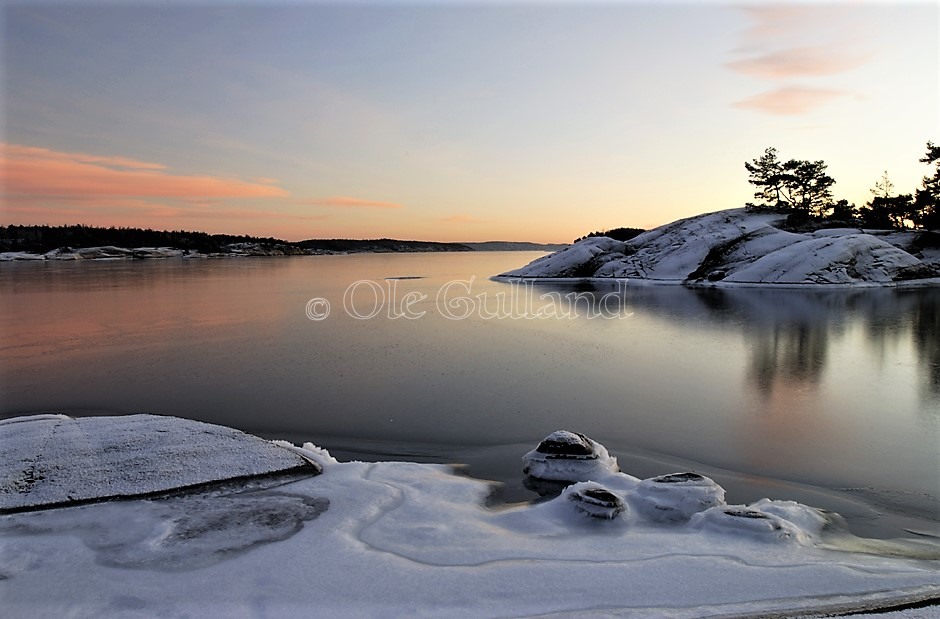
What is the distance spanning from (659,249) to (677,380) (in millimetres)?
29537

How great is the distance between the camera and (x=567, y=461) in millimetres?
4926

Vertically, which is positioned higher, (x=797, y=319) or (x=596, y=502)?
(x=797, y=319)

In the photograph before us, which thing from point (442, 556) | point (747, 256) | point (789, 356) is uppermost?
point (747, 256)

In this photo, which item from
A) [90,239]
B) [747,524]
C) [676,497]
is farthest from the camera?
[90,239]

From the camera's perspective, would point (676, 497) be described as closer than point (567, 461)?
Yes

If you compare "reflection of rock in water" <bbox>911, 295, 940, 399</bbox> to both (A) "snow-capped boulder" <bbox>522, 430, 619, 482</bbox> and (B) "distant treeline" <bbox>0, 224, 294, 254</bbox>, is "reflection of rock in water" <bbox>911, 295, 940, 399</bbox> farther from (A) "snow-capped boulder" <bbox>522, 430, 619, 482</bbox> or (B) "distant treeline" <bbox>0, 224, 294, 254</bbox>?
(B) "distant treeline" <bbox>0, 224, 294, 254</bbox>

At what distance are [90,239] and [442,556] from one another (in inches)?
4563

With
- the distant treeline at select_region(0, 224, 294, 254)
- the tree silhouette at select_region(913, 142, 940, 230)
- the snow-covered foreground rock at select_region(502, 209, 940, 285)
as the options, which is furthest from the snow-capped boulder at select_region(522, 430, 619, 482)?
the distant treeline at select_region(0, 224, 294, 254)

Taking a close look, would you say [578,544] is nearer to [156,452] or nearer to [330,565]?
[330,565]

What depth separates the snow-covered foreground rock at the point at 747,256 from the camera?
26.1 meters

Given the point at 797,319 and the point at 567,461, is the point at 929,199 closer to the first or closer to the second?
the point at 797,319

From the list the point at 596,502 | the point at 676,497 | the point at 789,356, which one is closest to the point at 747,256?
the point at 789,356

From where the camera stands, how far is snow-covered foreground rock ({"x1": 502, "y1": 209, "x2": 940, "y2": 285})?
85.5ft

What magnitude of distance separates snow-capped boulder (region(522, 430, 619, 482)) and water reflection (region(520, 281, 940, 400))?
4.05 meters
